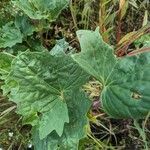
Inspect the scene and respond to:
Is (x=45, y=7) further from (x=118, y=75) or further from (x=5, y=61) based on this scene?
(x=118, y=75)

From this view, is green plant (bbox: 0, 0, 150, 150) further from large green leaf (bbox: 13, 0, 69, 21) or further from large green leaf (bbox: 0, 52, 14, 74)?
large green leaf (bbox: 13, 0, 69, 21)

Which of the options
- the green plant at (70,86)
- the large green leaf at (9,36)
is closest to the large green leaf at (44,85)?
the green plant at (70,86)

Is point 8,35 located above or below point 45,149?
above

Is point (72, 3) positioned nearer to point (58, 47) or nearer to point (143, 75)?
point (58, 47)

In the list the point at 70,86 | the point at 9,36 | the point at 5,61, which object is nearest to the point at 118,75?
the point at 70,86

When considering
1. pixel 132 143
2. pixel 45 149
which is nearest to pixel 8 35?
pixel 45 149

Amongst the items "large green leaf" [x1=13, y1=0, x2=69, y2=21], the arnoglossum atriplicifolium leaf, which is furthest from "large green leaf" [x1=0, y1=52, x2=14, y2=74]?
the arnoglossum atriplicifolium leaf
